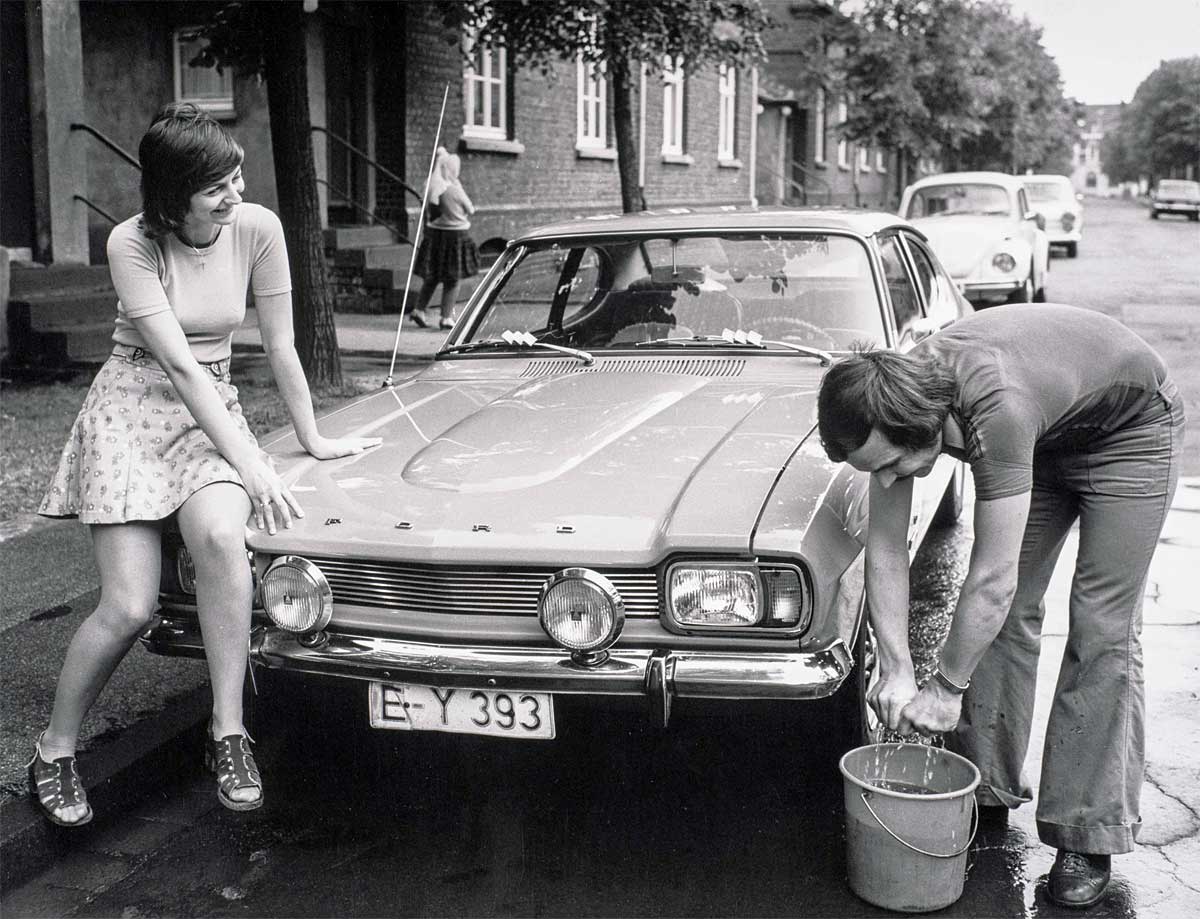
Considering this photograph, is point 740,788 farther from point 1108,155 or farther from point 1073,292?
point 1108,155

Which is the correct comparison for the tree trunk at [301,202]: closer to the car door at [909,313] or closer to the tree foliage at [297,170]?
the tree foliage at [297,170]

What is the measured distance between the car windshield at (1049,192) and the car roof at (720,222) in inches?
1006

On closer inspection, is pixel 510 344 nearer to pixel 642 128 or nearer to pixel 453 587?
pixel 453 587

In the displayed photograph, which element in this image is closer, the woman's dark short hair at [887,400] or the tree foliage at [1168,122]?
the woman's dark short hair at [887,400]

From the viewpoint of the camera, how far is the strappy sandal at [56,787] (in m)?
3.45

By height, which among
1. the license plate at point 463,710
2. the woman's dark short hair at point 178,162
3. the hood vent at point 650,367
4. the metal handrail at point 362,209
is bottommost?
the license plate at point 463,710

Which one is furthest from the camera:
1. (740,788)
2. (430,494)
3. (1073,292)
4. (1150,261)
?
(1150,261)

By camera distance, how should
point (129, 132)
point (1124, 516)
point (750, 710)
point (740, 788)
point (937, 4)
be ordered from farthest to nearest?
point (937, 4), point (129, 132), point (740, 788), point (750, 710), point (1124, 516)

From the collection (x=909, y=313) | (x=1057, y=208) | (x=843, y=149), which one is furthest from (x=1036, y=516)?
(x=843, y=149)

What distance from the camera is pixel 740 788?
3842mm

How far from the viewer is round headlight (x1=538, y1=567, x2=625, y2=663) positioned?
3.18 meters

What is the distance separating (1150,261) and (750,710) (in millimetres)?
27132

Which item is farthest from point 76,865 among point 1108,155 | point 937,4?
point 1108,155

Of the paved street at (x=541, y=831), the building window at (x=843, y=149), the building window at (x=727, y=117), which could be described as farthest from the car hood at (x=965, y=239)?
the building window at (x=843, y=149)
